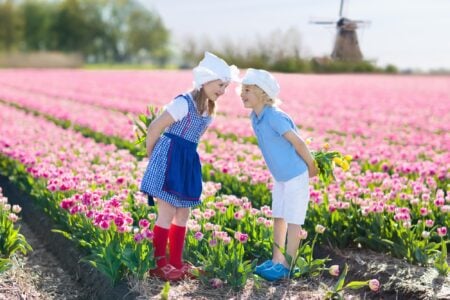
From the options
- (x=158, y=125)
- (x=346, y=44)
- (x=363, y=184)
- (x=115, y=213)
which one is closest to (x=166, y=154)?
(x=158, y=125)

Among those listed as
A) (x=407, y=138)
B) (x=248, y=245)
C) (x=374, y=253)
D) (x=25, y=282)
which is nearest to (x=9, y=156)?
(x=25, y=282)

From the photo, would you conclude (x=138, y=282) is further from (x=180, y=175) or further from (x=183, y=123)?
(x=183, y=123)

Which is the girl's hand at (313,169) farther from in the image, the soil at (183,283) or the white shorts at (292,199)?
the soil at (183,283)

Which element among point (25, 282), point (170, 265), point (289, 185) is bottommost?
point (25, 282)

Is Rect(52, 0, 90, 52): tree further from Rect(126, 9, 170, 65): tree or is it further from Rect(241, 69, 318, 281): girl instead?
Rect(241, 69, 318, 281): girl

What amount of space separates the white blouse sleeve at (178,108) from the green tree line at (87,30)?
250 ft

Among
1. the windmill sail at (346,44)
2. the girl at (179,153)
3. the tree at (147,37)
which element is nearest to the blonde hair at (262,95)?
the girl at (179,153)

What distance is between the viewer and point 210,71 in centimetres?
462

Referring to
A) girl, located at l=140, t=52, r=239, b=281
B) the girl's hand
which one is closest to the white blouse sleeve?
girl, located at l=140, t=52, r=239, b=281

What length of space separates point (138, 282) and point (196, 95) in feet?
4.12

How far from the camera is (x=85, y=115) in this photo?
1357cm

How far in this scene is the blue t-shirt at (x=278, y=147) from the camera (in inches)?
185

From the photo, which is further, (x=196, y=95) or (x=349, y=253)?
(x=349, y=253)

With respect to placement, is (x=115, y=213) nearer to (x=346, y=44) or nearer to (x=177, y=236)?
(x=177, y=236)
